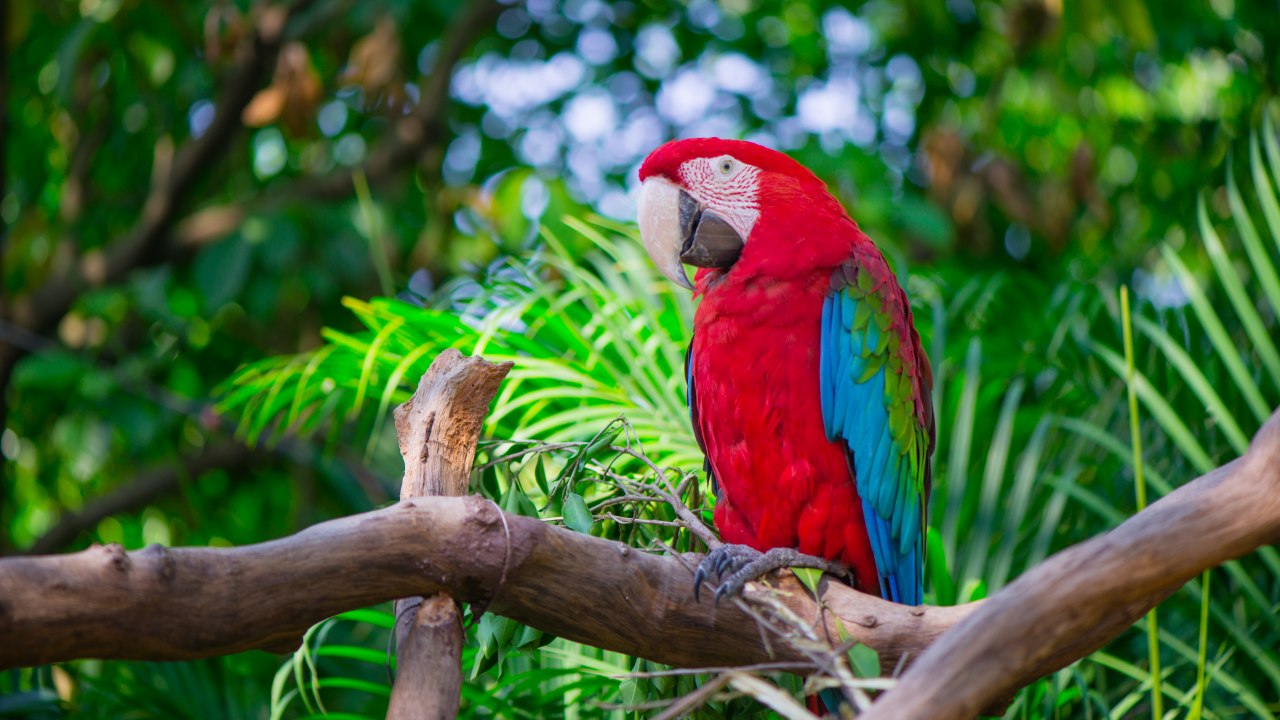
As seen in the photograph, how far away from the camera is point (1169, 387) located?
83.3 inches

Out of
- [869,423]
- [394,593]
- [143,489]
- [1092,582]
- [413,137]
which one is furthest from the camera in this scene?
[413,137]

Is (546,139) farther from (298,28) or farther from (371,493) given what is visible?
(371,493)

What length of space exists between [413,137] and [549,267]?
86cm

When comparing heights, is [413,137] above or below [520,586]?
above

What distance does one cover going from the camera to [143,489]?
322cm

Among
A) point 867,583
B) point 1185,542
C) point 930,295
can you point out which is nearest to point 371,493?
point 930,295

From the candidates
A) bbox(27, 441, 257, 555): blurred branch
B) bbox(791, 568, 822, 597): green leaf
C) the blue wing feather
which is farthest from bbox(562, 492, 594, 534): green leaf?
bbox(27, 441, 257, 555): blurred branch

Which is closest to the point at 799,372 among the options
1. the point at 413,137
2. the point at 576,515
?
the point at 576,515

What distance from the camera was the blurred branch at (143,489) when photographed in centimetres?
305

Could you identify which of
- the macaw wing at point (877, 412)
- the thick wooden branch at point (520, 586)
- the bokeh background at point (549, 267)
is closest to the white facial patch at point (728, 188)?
the macaw wing at point (877, 412)

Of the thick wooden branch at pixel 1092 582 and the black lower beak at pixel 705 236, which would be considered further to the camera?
the black lower beak at pixel 705 236

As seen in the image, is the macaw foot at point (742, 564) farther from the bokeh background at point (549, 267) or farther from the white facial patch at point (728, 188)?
the white facial patch at point (728, 188)

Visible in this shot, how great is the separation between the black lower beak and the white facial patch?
10 millimetres

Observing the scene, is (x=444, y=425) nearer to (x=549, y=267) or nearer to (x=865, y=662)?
(x=865, y=662)
